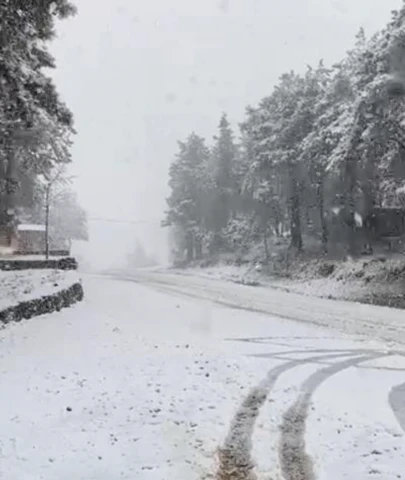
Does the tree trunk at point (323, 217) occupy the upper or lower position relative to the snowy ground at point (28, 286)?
upper

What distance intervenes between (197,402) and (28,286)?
33.9 feet

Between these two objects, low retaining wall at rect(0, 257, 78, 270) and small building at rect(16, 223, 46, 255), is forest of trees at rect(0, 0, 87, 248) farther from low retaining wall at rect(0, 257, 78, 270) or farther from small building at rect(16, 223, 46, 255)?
small building at rect(16, 223, 46, 255)

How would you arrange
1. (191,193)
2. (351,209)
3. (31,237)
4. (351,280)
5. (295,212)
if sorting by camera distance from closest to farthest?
(351,280)
(351,209)
(295,212)
(31,237)
(191,193)

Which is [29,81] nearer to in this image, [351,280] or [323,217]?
[351,280]

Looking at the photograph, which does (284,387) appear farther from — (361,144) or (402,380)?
(361,144)

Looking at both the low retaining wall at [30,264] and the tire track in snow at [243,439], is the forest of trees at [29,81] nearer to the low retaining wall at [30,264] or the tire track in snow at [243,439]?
the low retaining wall at [30,264]

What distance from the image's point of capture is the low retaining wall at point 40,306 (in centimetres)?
1395

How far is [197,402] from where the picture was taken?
838cm

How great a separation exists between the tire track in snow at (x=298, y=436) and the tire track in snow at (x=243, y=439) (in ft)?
1.31

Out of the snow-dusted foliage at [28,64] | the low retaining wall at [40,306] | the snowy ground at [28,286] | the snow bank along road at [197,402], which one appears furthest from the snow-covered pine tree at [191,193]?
the snow bank along road at [197,402]

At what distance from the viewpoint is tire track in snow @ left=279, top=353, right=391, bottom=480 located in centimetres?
626

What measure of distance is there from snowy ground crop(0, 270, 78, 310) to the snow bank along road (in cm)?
87

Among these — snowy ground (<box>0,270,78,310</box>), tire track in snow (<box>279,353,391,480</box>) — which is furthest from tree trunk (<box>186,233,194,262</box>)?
tire track in snow (<box>279,353,391,480</box>)

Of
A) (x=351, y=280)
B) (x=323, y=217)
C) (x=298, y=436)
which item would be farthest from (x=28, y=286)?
(x=323, y=217)
